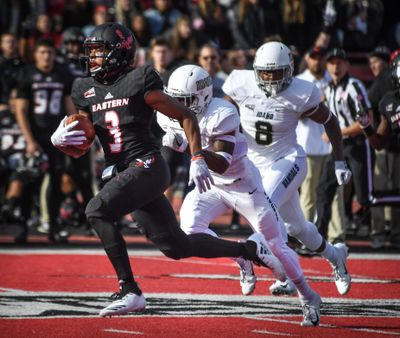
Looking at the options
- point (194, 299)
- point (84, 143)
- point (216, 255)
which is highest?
point (84, 143)

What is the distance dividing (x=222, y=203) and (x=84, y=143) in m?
1.21

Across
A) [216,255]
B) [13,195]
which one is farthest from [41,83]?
[216,255]

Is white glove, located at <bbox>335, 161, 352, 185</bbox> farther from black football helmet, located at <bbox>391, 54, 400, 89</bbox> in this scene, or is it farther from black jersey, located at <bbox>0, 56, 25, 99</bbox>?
black jersey, located at <bbox>0, 56, 25, 99</bbox>

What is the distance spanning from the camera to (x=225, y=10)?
43.2 ft

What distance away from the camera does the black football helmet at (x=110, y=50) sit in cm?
589

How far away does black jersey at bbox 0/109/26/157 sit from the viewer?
11.7m

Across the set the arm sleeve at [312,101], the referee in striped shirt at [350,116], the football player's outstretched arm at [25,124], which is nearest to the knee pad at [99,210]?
the arm sleeve at [312,101]

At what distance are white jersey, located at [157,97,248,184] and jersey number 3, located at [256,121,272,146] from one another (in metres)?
0.71

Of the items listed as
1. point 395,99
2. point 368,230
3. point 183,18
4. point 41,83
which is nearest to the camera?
point 395,99

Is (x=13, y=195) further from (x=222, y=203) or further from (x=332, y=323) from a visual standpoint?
(x=332, y=323)

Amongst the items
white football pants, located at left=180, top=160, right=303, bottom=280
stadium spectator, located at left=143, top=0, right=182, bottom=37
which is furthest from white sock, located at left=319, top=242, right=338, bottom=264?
stadium spectator, located at left=143, top=0, right=182, bottom=37

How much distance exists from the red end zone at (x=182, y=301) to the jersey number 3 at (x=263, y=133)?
3.39ft

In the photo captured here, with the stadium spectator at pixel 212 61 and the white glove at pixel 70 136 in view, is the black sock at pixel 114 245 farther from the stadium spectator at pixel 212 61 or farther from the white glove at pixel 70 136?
the stadium spectator at pixel 212 61

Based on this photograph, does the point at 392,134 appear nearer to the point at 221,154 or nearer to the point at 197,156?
the point at 221,154
